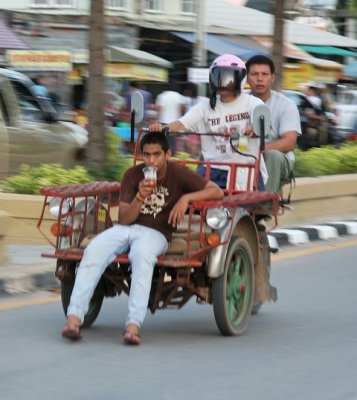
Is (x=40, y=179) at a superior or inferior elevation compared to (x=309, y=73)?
superior

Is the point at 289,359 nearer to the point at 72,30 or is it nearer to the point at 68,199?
the point at 68,199

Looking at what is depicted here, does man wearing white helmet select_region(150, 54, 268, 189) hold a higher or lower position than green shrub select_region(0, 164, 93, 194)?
higher

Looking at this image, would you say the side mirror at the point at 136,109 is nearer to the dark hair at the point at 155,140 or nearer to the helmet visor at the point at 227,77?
the helmet visor at the point at 227,77

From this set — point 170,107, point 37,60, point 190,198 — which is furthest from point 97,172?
point 37,60

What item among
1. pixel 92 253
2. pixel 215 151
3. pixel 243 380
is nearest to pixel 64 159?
pixel 215 151

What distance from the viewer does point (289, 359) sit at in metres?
6.86

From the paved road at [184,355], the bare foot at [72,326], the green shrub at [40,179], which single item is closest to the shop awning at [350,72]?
the green shrub at [40,179]

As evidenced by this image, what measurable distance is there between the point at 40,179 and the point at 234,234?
481 centimetres

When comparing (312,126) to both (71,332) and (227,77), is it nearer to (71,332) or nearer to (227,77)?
(227,77)

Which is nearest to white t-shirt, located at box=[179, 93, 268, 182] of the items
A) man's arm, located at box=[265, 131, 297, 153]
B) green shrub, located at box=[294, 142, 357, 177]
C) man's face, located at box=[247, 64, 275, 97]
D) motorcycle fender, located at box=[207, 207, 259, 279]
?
man's arm, located at box=[265, 131, 297, 153]

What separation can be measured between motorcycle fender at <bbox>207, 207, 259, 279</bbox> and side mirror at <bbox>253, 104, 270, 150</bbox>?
51cm

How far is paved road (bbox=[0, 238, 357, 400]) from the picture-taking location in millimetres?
5965

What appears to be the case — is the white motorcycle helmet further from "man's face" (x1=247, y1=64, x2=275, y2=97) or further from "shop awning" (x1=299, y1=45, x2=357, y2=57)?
"shop awning" (x1=299, y1=45, x2=357, y2=57)

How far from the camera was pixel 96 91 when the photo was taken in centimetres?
1267
